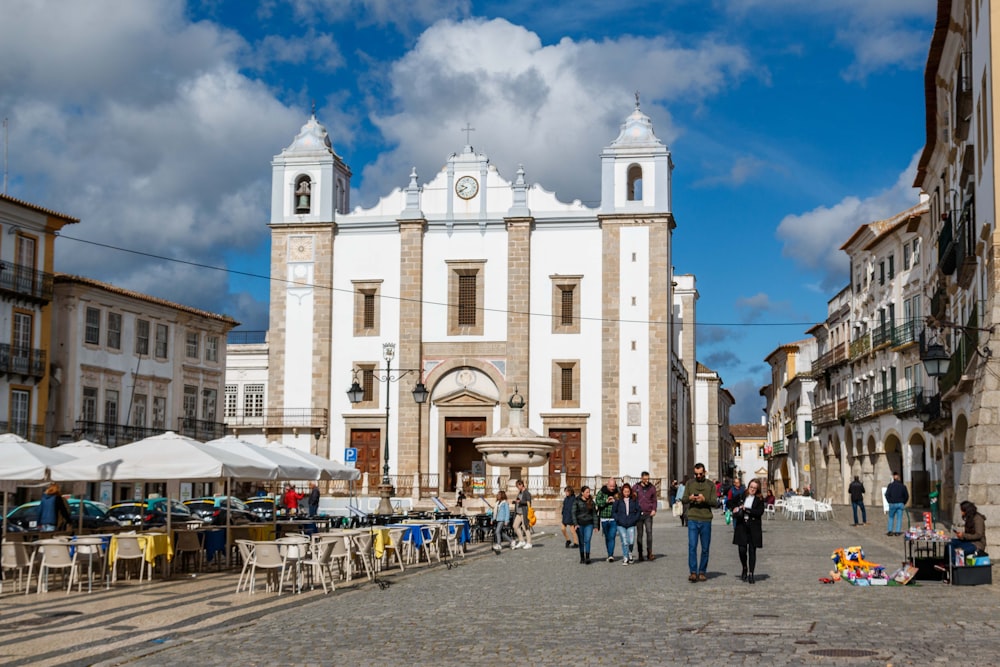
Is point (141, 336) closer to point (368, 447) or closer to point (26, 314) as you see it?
point (26, 314)

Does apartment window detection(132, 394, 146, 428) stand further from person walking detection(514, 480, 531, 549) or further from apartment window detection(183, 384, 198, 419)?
person walking detection(514, 480, 531, 549)

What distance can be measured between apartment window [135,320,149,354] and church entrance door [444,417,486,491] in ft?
40.7

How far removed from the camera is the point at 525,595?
1559 centimetres

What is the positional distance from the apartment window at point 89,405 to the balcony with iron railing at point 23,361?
215 cm

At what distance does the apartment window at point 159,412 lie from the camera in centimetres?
5041

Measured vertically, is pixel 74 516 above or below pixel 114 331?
below

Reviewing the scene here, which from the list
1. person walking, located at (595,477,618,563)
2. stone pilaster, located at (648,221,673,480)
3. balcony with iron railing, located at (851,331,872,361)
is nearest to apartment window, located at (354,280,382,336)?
stone pilaster, located at (648,221,673,480)

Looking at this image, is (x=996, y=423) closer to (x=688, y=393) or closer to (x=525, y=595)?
(x=525, y=595)

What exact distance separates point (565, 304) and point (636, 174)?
20.6ft

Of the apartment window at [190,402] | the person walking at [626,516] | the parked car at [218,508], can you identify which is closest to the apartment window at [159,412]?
the apartment window at [190,402]

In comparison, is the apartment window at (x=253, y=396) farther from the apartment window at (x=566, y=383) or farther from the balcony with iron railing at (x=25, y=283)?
the balcony with iron railing at (x=25, y=283)

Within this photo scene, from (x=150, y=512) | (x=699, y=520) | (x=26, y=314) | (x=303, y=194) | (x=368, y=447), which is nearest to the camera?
(x=699, y=520)

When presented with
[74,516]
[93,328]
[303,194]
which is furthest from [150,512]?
[303,194]

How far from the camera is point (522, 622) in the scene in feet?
41.5
